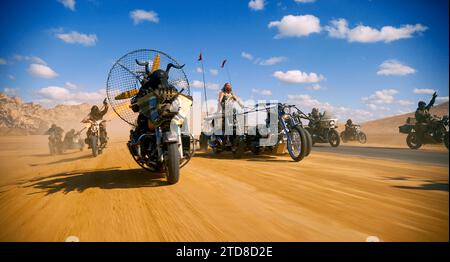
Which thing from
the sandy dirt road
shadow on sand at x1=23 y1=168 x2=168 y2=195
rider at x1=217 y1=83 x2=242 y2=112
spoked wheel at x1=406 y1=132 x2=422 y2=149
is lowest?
the sandy dirt road

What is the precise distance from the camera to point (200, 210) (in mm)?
3102

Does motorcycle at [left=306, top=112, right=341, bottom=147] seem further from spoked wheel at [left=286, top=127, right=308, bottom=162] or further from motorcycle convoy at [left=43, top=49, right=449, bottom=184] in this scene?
spoked wheel at [left=286, top=127, right=308, bottom=162]

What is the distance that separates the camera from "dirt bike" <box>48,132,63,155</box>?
1470 cm

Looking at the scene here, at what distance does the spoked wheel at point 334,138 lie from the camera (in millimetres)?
14250

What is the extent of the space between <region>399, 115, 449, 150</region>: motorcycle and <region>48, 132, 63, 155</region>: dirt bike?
18754 mm

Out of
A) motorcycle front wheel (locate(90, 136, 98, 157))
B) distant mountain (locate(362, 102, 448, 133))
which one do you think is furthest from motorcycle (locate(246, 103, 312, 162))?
distant mountain (locate(362, 102, 448, 133))

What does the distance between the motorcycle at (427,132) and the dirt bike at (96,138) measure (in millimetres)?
15194

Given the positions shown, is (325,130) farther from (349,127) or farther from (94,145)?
(94,145)

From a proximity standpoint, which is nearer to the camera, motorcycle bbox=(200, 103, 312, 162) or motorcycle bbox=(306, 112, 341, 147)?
motorcycle bbox=(200, 103, 312, 162)

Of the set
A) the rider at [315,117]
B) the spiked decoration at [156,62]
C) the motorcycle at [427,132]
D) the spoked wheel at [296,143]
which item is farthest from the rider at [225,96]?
the motorcycle at [427,132]

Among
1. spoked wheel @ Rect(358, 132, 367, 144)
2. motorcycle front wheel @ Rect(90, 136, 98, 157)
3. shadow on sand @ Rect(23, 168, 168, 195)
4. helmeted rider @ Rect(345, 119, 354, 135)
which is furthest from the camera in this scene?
helmeted rider @ Rect(345, 119, 354, 135)

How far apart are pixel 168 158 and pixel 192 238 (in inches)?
81.9
